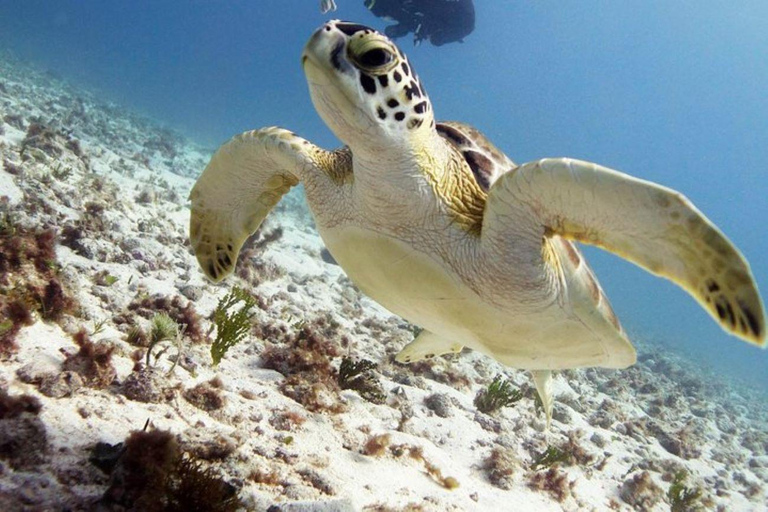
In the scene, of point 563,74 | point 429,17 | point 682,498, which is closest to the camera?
point 682,498

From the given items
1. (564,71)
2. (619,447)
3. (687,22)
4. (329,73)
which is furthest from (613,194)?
(564,71)

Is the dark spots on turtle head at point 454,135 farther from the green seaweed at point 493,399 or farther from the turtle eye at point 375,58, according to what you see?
the green seaweed at point 493,399

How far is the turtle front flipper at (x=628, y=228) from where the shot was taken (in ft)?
6.13

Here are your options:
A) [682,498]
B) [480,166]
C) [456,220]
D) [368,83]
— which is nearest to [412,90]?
[368,83]

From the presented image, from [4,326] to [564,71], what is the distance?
167884mm

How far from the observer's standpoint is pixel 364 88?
2.16 meters

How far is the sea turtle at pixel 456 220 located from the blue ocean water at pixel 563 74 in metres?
102

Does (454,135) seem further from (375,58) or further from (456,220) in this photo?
(375,58)

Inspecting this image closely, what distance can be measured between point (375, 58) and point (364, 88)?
15 cm

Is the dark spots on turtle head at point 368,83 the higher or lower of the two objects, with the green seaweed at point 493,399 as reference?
higher

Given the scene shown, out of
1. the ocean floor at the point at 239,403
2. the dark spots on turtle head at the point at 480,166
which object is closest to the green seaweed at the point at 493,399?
the ocean floor at the point at 239,403

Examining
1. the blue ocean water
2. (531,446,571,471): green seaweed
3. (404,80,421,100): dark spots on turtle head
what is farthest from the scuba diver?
the blue ocean water

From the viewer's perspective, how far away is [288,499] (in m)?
2.53

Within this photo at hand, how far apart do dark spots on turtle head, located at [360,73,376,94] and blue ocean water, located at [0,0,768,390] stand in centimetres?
10322
